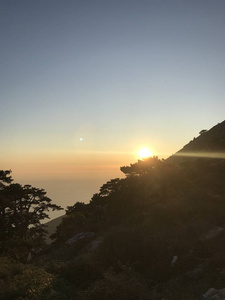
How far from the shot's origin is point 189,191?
25.7 metres

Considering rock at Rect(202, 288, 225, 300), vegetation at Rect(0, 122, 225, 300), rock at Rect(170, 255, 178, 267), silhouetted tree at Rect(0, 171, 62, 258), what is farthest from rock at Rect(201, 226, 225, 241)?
silhouetted tree at Rect(0, 171, 62, 258)

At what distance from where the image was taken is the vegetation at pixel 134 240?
36.8ft

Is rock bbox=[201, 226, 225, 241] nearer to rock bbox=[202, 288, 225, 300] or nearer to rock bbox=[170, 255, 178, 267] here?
rock bbox=[170, 255, 178, 267]

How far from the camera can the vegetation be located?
36.8 feet

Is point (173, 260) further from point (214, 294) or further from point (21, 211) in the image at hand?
point (21, 211)

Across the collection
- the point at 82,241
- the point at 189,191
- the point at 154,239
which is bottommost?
the point at 82,241

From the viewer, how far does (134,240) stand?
16859 millimetres

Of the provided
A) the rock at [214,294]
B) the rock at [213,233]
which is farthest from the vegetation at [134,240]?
the rock at [214,294]

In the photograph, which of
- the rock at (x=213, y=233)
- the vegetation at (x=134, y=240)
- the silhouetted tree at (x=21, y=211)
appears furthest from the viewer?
the silhouetted tree at (x=21, y=211)

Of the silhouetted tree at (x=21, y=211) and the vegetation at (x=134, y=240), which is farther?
the silhouetted tree at (x=21, y=211)

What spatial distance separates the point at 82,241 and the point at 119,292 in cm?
1228

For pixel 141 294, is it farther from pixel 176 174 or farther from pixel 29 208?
pixel 29 208

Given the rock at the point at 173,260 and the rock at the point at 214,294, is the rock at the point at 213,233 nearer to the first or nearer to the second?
the rock at the point at 173,260

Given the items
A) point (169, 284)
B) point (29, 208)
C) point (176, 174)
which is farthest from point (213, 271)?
point (29, 208)
